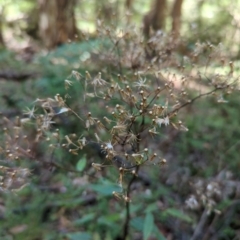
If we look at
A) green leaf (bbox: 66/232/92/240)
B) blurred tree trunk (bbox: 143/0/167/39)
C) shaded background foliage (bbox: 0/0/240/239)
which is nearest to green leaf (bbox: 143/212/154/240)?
shaded background foliage (bbox: 0/0/240/239)

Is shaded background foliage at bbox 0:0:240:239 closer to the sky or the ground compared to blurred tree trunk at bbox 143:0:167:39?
closer to the ground

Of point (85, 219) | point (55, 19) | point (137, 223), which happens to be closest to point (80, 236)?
point (85, 219)

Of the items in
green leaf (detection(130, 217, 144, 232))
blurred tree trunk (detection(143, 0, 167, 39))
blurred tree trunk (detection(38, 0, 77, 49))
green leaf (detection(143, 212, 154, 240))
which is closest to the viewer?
green leaf (detection(143, 212, 154, 240))

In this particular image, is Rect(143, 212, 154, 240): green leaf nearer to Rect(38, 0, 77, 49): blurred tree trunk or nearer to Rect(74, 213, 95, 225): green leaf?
Rect(74, 213, 95, 225): green leaf

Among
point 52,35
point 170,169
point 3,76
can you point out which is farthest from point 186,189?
point 52,35

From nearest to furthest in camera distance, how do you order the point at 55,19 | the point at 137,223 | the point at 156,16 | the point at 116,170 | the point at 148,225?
1. the point at 148,225
2. the point at 137,223
3. the point at 116,170
4. the point at 55,19
5. the point at 156,16

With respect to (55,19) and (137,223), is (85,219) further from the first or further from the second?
(55,19)

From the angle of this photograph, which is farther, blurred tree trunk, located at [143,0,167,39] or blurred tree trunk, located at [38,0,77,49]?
blurred tree trunk, located at [143,0,167,39]

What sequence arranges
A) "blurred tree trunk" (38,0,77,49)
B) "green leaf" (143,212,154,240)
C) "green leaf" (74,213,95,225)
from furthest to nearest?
"blurred tree trunk" (38,0,77,49) < "green leaf" (74,213,95,225) < "green leaf" (143,212,154,240)

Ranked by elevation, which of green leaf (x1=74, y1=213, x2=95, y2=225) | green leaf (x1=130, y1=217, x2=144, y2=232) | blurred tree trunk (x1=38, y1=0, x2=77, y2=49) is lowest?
green leaf (x1=74, y1=213, x2=95, y2=225)

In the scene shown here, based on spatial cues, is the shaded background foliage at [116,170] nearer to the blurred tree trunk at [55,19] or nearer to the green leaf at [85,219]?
the green leaf at [85,219]
